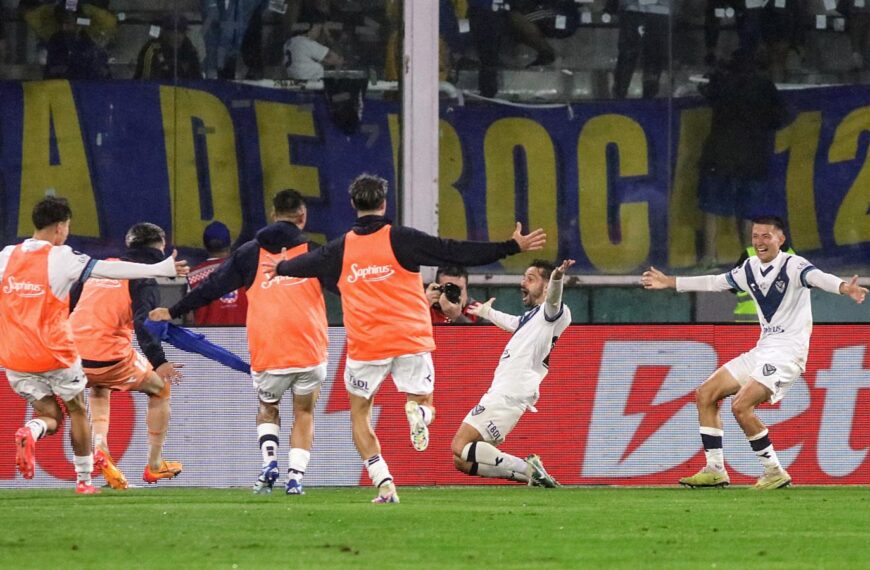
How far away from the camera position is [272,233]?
13.4 m

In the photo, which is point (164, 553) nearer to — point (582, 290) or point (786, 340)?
point (786, 340)

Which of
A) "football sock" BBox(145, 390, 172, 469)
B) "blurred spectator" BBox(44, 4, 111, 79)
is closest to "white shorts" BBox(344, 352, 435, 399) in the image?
"football sock" BBox(145, 390, 172, 469)

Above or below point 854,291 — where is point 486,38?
above

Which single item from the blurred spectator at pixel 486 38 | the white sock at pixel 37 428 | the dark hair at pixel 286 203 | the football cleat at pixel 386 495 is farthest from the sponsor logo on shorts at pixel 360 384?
the blurred spectator at pixel 486 38

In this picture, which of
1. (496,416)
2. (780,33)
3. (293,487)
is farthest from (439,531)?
(780,33)

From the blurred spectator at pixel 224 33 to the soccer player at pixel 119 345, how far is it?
10.1ft

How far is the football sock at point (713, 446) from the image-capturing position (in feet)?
47.4

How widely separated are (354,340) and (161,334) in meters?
3.35

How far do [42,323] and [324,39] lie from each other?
17.8 feet

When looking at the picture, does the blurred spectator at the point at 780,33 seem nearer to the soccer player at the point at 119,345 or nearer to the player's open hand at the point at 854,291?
the player's open hand at the point at 854,291

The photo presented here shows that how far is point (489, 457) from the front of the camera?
14344mm

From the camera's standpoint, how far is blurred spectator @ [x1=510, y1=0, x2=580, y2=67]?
17.7 m

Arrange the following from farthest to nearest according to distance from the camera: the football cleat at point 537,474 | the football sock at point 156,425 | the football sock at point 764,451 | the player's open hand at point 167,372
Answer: the football sock at point 156,425 < the player's open hand at point 167,372 < the football cleat at point 537,474 < the football sock at point 764,451

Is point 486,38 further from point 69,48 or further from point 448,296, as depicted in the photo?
point 69,48
